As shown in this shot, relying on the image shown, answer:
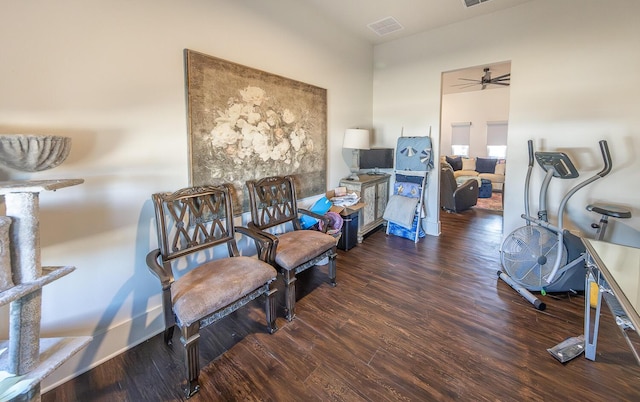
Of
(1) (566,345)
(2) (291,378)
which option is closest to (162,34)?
(2) (291,378)

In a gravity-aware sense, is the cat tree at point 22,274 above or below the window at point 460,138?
below

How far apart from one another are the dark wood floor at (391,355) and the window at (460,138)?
696 centimetres

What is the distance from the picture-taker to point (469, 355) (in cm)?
176

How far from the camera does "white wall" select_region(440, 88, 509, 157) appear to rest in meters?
7.72

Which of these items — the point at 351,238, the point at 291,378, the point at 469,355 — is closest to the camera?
the point at 291,378

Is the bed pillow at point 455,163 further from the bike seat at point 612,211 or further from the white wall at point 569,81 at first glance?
the bike seat at point 612,211

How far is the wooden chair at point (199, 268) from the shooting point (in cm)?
150

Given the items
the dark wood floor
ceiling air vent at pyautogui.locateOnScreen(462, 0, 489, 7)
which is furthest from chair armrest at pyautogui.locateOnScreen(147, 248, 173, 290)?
ceiling air vent at pyautogui.locateOnScreen(462, 0, 489, 7)

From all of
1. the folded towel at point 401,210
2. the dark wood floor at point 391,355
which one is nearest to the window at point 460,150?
the folded towel at point 401,210

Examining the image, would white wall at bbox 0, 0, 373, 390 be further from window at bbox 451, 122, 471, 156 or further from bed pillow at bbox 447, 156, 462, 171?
window at bbox 451, 122, 471, 156

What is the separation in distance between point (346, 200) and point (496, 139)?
691 centimetres

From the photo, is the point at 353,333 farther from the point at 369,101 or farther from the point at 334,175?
the point at 369,101

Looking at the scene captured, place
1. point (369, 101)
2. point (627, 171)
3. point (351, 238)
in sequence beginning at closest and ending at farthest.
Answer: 1. point (627, 171)
2. point (351, 238)
3. point (369, 101)

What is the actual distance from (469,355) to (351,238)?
6.24ft
